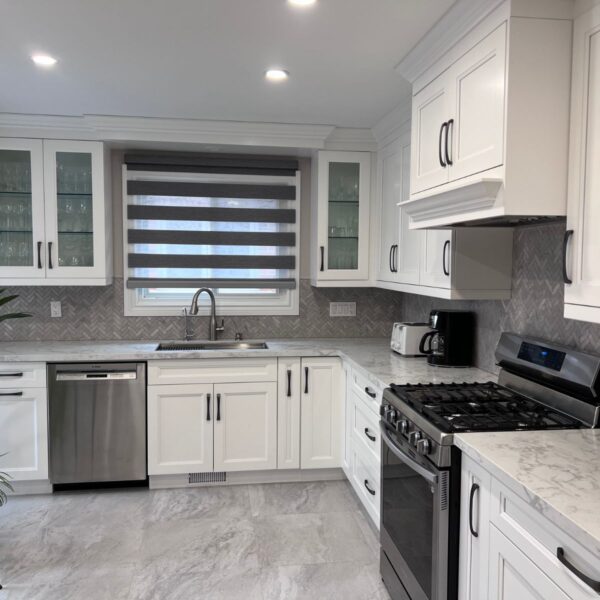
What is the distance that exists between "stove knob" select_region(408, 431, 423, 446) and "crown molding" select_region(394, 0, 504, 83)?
1.49 m

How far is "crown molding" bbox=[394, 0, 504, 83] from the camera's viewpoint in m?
1.90

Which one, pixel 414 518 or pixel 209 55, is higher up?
pixel 209 55

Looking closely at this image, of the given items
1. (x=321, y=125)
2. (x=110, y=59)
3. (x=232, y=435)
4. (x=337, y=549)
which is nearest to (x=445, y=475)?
(x=337, y=549)

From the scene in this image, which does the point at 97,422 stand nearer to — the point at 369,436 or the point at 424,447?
the point at 369,436

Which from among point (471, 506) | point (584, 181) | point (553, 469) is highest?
point (584, 181)

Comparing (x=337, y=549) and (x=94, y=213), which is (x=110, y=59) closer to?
(x=94, y=213)

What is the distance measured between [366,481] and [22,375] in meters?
2.14

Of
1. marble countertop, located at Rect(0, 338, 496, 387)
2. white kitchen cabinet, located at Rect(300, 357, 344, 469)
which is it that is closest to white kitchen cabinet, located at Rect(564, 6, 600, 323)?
marble countertop, located at Rect(0, 338, 496, 387)

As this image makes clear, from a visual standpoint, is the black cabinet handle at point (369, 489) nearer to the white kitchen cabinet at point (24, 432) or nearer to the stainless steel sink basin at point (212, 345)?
the stainless steel sink basin at point (212, 345)

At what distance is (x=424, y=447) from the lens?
6.09 ft

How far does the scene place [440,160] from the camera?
7.33 feet

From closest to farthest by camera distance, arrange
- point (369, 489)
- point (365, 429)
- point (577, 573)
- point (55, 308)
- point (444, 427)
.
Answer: point (577, 573), point (444, 427), point (369, 489), point (365, 429), point (55, 308)

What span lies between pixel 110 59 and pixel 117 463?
2.34 meters

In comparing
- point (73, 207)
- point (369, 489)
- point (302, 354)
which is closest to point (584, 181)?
point (369, 489)
